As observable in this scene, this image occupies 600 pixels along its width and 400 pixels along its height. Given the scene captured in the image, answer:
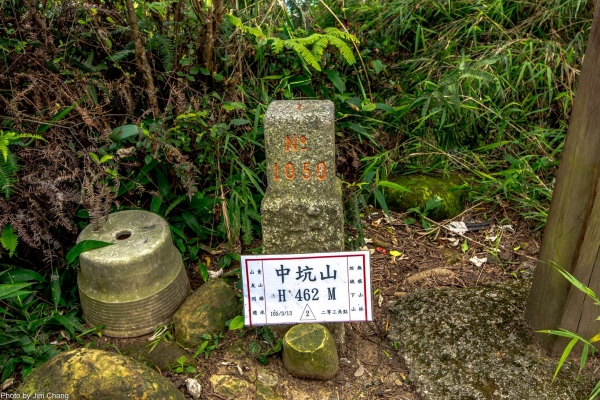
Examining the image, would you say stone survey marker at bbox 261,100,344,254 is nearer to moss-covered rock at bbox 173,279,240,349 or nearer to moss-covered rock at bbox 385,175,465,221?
moss-covered rock at bbox 173,279,240,349

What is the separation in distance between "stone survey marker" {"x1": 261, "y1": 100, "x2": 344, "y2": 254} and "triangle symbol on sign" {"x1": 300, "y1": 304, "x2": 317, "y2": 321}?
0.79 ft

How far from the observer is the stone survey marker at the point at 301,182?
2.03m

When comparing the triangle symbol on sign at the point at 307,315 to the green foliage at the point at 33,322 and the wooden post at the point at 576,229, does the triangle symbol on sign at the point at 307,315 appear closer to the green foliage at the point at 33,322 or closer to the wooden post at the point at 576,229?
the wooden post at the point at 576,229

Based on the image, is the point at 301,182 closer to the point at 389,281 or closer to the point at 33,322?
the point at 389,281

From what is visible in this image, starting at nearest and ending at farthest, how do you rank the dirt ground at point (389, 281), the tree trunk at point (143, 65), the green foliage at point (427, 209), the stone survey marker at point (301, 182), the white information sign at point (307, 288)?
the stone survey marker at point (301, 182) < the white information sign at point (307, 288) < the dirt ground at point (389, 281) < the tree trunk at point (143, 65) < the green foliage at point (427, 209)

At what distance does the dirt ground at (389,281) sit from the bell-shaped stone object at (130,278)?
0.38ft

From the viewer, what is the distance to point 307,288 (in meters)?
2.19

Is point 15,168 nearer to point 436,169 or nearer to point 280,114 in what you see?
point 280,114

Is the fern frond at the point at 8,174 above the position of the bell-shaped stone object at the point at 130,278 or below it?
above

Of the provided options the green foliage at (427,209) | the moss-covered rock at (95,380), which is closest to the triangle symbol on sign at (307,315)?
the moss-covered rock at (95,380)

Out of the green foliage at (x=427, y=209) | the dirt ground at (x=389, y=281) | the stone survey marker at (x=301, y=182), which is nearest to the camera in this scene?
the stone survey marker at (x=301, y=182)

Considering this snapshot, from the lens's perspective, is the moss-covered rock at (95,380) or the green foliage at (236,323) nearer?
the moss-covered rock at (95,380)

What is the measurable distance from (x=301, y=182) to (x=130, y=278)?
3.14 ft

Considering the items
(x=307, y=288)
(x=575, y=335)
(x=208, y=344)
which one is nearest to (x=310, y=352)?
(x=307, y=288)
